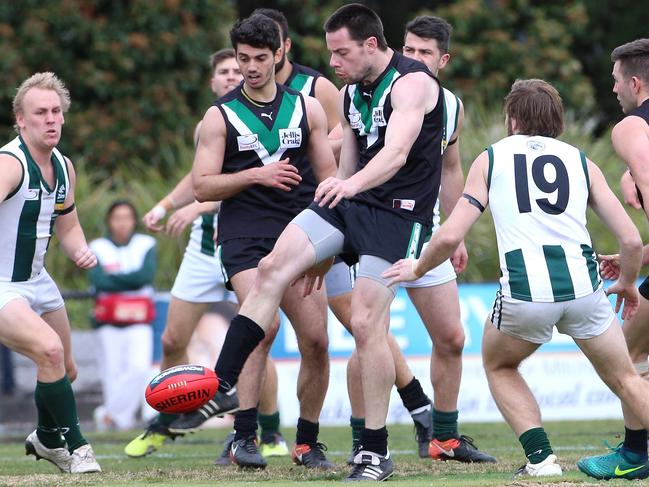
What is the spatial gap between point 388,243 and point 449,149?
152 cm

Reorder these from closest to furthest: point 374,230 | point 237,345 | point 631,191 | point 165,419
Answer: point 237,345
point 374,230
point 631,191
point 165,419

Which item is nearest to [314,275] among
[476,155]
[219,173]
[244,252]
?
[244,252]

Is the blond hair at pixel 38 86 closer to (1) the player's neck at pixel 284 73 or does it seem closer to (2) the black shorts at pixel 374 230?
(1) the player's neck at pixel 284 73

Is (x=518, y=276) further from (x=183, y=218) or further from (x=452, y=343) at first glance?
(x=183, y=218)

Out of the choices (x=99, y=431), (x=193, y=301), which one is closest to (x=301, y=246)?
(x=193, y=301)

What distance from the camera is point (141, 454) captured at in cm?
873

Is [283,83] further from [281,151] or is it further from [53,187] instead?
[53,187]

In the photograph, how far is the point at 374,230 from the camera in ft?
22.0

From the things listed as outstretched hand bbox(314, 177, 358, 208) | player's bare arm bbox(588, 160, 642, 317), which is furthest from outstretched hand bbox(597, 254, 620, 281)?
outstretched hand bbox(314, 177, 358, 208)

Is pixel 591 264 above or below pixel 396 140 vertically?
below

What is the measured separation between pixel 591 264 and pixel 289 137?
211 centimetres

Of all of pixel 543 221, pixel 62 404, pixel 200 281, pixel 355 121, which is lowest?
pixel 62 404

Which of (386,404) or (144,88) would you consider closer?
(386,404)

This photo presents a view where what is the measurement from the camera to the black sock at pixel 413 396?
816cm
